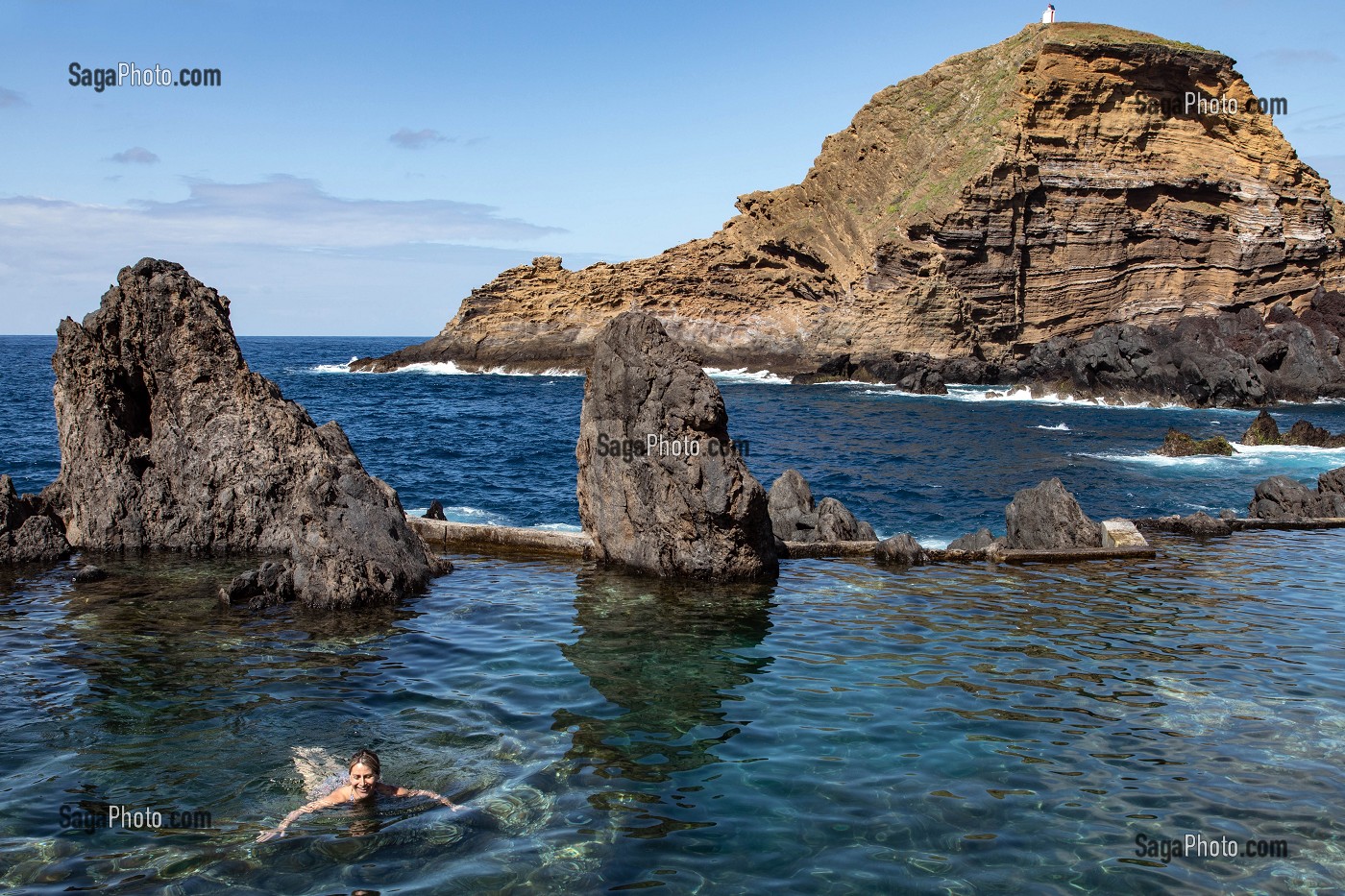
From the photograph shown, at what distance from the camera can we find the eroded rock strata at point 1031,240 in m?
81.1

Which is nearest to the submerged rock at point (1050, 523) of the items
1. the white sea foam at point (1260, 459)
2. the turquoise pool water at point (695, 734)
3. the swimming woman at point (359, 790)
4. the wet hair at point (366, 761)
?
the turquoise pool water at point (695, 734)

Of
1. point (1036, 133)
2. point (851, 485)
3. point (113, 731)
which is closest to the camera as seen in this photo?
point (113, 731)

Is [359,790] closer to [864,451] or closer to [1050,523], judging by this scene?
[1050,523]

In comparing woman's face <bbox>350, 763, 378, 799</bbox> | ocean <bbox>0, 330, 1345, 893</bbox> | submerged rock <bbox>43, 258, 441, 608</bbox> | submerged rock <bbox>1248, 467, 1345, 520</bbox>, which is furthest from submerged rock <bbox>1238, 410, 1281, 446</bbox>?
woman's face <bbox>350, 763, 378, 799</bbox>

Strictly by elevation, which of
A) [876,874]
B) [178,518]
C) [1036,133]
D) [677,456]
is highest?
[1036,133]

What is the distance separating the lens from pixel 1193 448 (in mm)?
42719

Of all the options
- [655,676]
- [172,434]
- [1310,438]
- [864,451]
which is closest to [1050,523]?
[655,676]

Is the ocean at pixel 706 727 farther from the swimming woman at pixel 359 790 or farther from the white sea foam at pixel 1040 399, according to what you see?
the white sea foam at pixel 1040 399

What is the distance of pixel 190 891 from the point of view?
7504 millimetres

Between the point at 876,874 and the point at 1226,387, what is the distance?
Answer: 66.7 meters

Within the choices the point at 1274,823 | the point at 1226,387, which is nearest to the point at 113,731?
the point at 1274,823

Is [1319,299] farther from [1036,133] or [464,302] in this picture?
[464,302]

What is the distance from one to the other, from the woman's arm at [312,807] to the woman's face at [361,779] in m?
0.17

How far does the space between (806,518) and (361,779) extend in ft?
48.8
